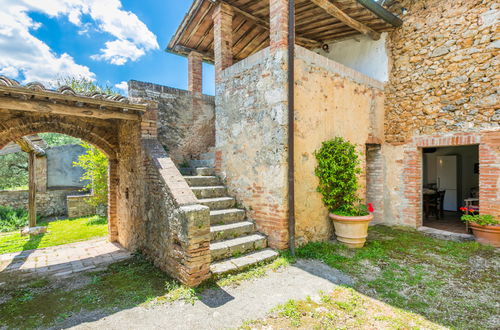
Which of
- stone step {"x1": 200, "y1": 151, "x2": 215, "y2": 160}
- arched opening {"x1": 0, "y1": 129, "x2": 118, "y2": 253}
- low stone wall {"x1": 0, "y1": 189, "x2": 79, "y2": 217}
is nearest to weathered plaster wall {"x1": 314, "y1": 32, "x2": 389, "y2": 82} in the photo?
stone step {"x1": 200, "y1": 151, "x2": 215, "y2": 160}

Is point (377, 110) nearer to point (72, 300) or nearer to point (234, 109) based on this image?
point (234, 109)

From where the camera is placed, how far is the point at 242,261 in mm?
3910

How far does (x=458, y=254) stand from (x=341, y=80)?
12.8ft

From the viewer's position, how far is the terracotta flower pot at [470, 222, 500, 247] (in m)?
4.81

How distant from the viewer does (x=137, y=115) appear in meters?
4.78

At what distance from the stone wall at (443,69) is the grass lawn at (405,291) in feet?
8.70

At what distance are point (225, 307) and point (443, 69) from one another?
21.0 ft

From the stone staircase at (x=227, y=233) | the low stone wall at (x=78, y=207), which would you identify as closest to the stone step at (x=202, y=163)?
the stone staircase at (x=227, y=233)

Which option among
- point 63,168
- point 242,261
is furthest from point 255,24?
point 63,168

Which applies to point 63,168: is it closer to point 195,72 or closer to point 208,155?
point 195,72

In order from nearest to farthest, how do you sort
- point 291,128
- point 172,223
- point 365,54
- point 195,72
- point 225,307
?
point 225,307 → point 172,223 → point 291,128 → point 365,54 → point 195,72

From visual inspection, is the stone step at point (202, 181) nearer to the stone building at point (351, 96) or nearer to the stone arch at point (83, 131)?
the stone building at point (351, 96)

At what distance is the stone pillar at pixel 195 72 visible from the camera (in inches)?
279

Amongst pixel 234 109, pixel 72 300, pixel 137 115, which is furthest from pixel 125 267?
pixel 234 109
